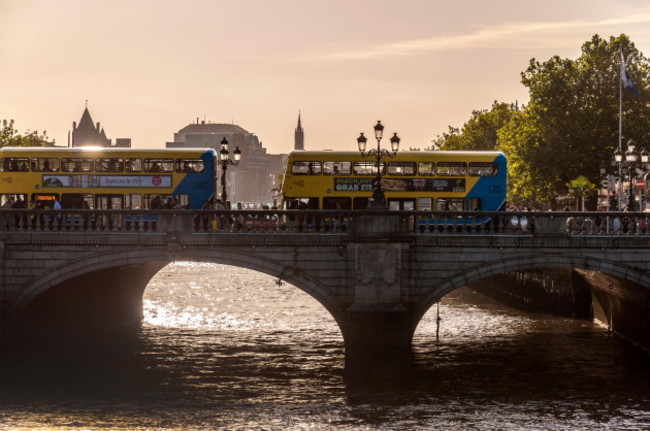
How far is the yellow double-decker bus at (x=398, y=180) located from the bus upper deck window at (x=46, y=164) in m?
9.14

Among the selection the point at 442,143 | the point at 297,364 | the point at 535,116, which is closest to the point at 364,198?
the point at 297,364

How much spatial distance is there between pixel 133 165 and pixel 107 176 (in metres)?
1.12

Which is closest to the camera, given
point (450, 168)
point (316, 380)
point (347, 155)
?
point (316, 380)

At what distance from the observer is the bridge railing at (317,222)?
32375 millimetres

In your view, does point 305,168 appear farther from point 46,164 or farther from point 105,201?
point 46,164

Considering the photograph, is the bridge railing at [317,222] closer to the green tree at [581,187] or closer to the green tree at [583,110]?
the green tree at [581,187]

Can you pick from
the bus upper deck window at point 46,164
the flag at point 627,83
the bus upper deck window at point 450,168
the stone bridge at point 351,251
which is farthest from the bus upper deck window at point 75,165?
the flag at point 627,83

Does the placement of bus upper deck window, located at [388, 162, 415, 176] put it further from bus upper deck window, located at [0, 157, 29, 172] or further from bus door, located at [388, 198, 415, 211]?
bus upper deck window, located at [0, 157, 29, 172]

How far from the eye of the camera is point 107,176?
4097 cm

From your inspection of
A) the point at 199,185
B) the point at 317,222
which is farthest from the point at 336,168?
the point at 317,222

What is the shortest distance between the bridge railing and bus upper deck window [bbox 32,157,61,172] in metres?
7.37

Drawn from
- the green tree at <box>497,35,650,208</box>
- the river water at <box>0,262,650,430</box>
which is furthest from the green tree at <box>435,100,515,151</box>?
the river water at <box>0,262,650,430</box>

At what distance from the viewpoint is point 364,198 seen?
136 ft

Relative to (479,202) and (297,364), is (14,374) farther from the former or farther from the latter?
(479,202)
